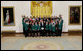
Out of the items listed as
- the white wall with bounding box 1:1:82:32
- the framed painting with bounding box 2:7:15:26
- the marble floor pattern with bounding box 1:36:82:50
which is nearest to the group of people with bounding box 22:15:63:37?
the marble floor pattern with bounding box 1:36:82:50

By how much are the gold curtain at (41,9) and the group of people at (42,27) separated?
2.41ft

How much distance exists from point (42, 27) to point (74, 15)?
2553 mm

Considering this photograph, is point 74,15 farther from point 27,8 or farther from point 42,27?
point 27,8

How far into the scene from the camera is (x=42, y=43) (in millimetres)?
7516

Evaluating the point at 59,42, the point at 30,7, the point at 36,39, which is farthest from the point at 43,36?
the point at 30,7

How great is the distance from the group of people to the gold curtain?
0.74 meters

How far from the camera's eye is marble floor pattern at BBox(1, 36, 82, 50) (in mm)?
6891

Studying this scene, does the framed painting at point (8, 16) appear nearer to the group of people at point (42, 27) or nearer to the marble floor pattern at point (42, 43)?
the group of people at point (42, 27)

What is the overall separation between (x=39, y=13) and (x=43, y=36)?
1618 mm

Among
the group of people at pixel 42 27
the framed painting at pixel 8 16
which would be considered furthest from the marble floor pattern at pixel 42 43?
the framed painting at pixel 8 16

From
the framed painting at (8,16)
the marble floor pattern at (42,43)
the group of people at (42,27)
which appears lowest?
the marble floor pattern at (42,43)

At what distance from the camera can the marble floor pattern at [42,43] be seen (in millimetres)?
6891

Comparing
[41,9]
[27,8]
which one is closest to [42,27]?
[41,9]

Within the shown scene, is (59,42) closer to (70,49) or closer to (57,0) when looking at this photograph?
(70,49)
